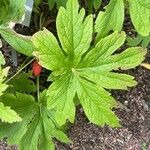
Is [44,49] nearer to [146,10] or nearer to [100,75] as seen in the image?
[100,75]

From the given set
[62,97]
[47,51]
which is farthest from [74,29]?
[62,97]

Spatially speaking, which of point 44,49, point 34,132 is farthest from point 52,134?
point 44,49

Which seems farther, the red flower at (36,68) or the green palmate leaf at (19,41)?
the red flower at (36,68)

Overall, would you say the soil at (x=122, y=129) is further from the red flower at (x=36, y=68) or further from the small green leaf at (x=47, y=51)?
the small green leaf at (x=47, y=51)

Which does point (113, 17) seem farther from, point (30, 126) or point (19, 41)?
point (30, 126)

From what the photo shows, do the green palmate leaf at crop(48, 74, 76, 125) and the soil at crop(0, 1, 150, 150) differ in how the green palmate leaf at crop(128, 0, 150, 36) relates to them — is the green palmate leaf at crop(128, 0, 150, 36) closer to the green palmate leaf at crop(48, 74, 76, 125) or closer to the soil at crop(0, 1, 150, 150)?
the green palmate leaf at crop(48, 74, 76, 125)

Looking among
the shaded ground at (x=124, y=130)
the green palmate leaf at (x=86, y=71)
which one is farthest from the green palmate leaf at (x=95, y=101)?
the shaded ground at (x=124, y=130)
